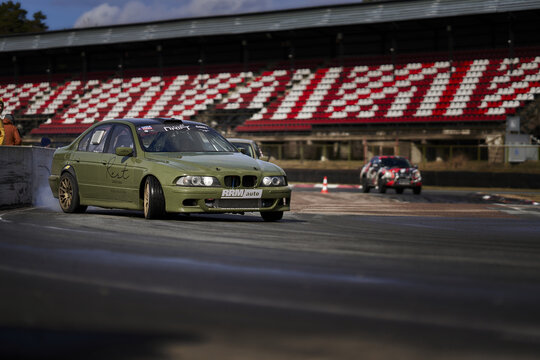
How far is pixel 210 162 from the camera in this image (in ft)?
39.2

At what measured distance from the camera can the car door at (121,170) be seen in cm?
1218

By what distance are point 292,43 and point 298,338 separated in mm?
49320

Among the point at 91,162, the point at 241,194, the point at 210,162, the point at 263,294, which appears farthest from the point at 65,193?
the point at 263,294

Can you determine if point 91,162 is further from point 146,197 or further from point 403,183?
point 403,183

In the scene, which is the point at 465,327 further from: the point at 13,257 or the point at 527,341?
the point at 13,257

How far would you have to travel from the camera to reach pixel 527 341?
4262 mm

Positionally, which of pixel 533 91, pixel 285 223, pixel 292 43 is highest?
pixel 292 43

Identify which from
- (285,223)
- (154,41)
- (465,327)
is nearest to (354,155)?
(154,41)

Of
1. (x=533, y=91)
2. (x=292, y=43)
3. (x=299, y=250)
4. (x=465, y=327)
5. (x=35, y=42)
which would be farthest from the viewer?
(x=35, y=42)

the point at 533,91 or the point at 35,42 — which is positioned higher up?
the point at 35,42

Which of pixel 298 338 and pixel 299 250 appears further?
pixel 299 250

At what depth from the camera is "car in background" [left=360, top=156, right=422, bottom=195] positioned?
27.9 metres

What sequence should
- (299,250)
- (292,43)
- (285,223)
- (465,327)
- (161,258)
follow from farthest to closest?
1. (292,43)
2. (285,223)
3. (299,250)
4. (161,258)
5. (465,327)

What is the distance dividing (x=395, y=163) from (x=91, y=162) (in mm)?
17073
